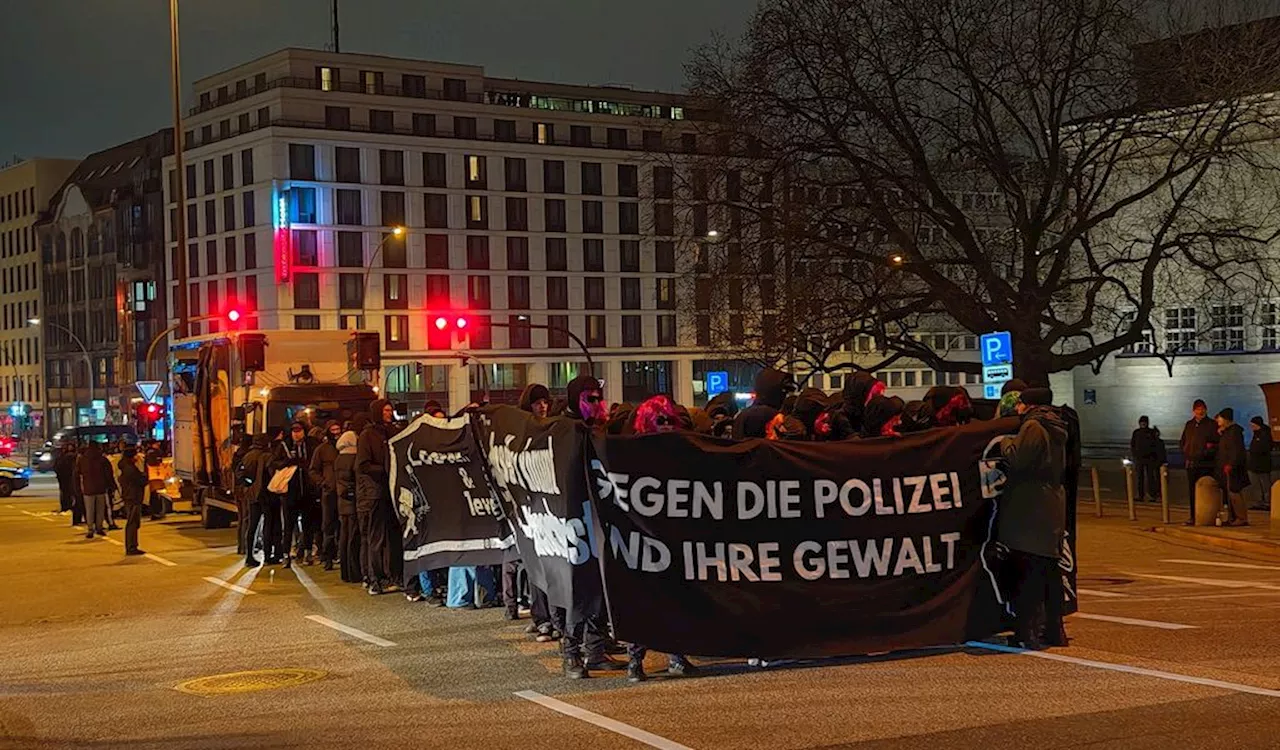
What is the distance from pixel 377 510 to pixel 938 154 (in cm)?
2118

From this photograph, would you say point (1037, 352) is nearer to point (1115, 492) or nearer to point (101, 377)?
point (1115, 492)

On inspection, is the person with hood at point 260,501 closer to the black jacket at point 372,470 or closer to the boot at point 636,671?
the black jacket at point 372,470

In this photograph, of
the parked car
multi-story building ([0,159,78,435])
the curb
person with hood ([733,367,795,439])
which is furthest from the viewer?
multi-story building ([0,159,78,435])

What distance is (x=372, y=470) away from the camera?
15.6 meters

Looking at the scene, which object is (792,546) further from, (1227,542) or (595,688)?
(1227,542)

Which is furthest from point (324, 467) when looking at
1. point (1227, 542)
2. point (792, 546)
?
point (1227, 542)

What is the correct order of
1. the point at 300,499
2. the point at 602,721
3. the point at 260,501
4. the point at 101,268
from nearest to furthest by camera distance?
the point at 602,721 → the point at 300,499 → the point at 260,501 → the point at 101,268

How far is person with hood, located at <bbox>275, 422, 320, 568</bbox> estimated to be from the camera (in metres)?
19.2

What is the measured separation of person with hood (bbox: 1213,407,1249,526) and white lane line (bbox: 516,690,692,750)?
1504 cm

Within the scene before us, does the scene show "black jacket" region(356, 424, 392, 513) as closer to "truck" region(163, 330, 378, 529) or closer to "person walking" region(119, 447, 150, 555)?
"person walking" region(119, 447, 150, 555)

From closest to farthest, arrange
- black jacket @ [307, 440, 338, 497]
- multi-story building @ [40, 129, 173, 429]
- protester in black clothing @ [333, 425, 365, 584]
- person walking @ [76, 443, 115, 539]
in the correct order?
protester in black clothing @ [333, 425, 365, 584], black jacket @ [307, 440, 338, 497], person walking @ [76, 443, 115, 539], multi-story building @ [40, 129, 173, 429]

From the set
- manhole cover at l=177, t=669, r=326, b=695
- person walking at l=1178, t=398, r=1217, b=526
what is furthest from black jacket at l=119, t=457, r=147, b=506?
person walking at l=1178, t=398, r=1217, b=526

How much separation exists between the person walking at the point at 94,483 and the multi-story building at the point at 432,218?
60.8 meters

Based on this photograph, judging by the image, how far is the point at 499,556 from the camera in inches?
515
